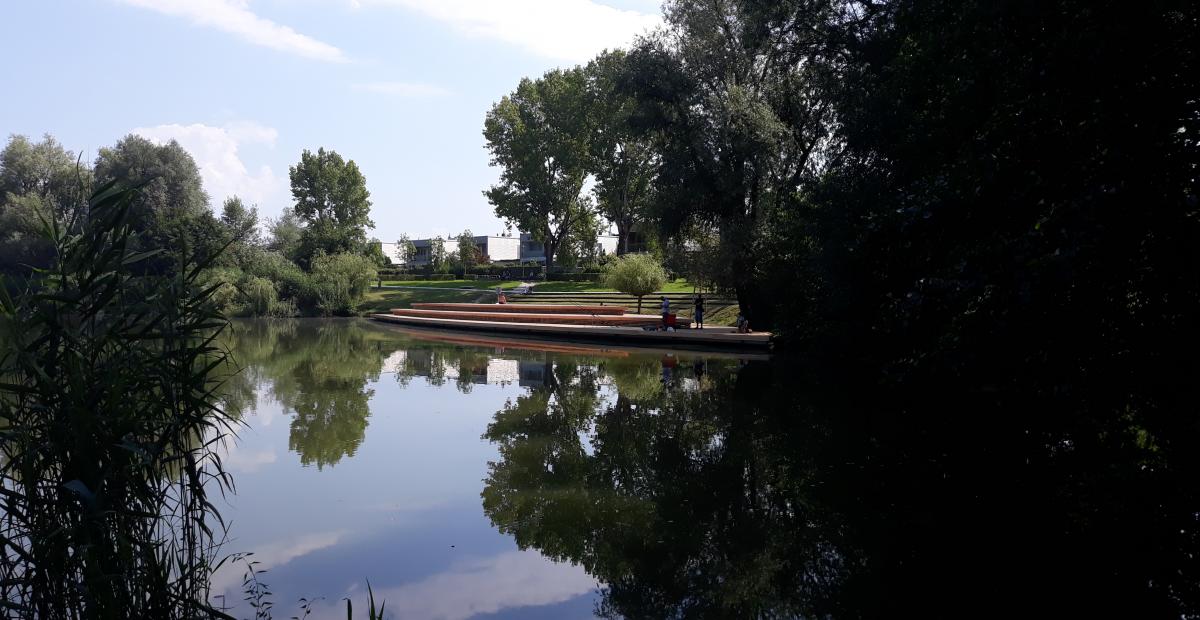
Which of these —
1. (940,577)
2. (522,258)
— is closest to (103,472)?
(940,577)

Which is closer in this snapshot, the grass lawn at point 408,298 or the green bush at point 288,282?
the green bush at point 288,282

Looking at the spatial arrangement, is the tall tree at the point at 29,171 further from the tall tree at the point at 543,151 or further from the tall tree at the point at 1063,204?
the tall tree at the point at 1063,204

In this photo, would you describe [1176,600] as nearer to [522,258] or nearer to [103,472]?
[103,472]

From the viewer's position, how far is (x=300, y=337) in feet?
93.9

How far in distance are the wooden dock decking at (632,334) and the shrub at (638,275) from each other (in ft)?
8.72

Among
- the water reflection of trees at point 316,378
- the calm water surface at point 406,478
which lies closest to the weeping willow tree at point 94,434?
the calm water surface at point 406,478

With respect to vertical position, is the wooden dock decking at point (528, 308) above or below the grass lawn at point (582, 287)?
below

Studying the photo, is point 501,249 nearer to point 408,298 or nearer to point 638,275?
point 408,298

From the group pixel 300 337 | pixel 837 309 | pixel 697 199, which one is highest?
pixel 697 199

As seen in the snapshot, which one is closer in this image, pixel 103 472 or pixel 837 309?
pixel 103 472

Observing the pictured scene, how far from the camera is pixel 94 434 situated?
4.21 metres

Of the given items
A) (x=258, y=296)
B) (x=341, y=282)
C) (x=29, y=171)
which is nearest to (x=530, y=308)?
(x=341, y=282)

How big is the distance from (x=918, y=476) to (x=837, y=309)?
21.6 feet

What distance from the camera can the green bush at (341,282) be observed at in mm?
41438
